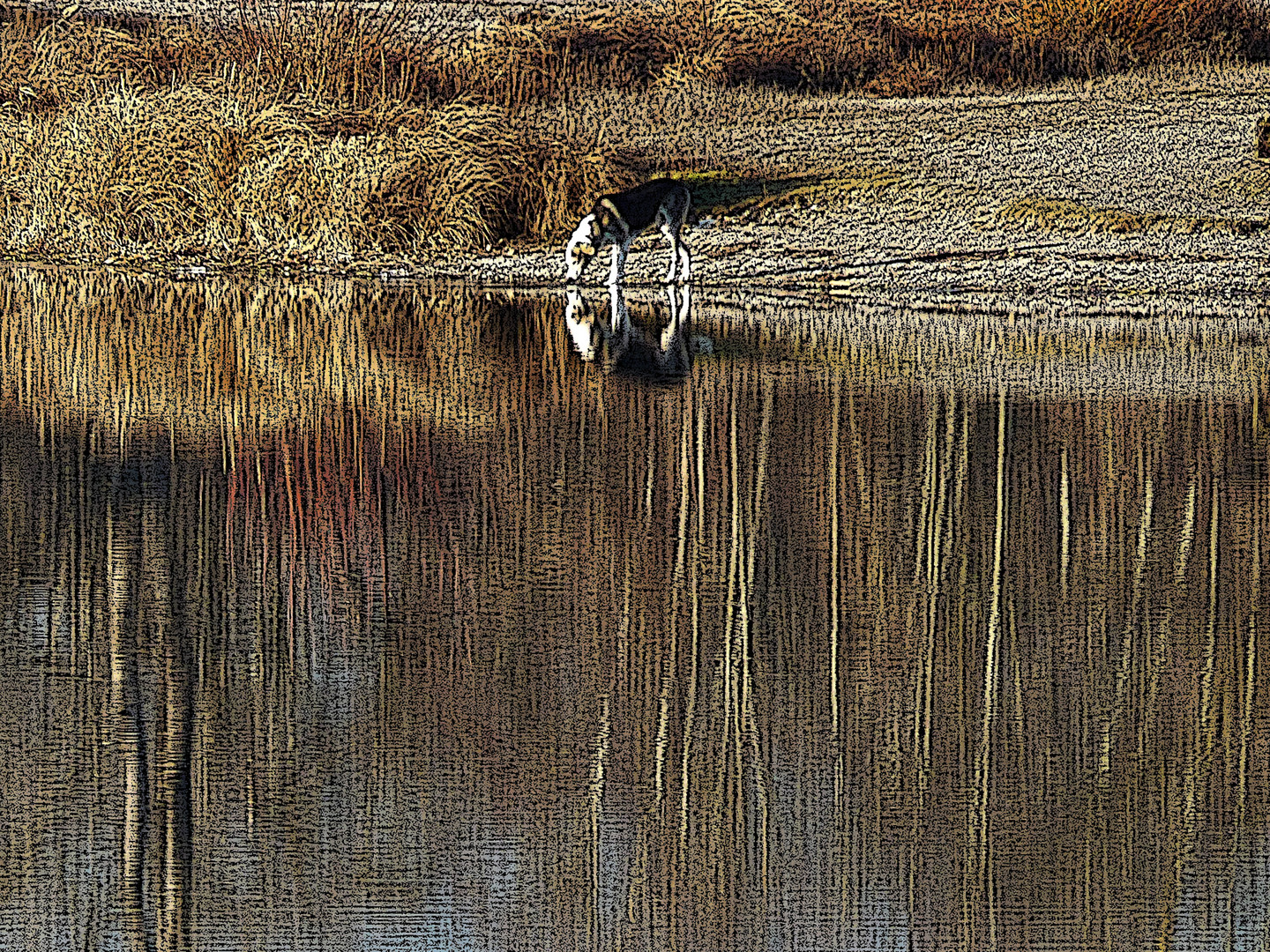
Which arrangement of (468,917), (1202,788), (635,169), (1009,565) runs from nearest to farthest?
(468,917)
(1202,788)
(1009,565)
(635,169)

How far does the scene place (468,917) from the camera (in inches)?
194

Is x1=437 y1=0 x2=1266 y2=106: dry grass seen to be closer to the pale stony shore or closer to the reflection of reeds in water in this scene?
the pale stony shore

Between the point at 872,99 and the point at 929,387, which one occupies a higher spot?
the point at 872,99

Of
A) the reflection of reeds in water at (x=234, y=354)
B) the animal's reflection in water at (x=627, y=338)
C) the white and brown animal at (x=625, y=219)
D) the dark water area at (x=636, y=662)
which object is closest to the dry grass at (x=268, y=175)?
the reflection of reeds in water at (x=234, y=354)

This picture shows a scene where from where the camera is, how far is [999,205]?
19.4m

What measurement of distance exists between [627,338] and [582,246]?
3.03m

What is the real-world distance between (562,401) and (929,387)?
5.73 ft

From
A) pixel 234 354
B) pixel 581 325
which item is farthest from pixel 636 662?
pixel 581 325

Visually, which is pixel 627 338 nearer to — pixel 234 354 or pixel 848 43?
pixel 234 354

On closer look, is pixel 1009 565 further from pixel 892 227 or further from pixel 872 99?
pixel 872 99

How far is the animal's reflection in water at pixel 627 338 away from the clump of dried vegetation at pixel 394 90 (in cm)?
265

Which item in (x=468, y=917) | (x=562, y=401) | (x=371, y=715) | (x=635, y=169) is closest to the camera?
(x=468, y=917)

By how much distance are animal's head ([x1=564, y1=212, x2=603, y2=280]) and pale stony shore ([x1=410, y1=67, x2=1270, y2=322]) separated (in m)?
0.38

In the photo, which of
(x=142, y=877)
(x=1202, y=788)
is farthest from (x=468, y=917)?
(x=1202, y=788)
